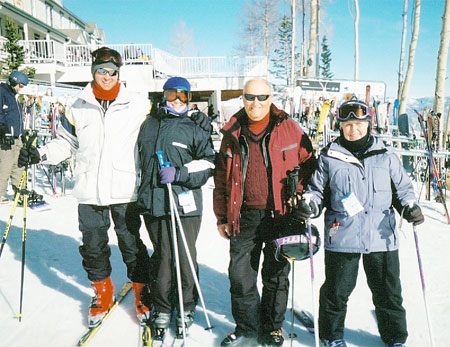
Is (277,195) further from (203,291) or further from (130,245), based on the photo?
(203,291)

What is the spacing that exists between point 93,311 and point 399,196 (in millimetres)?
2496

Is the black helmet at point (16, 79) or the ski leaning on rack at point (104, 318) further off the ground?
the black helmet at point (16, 79)

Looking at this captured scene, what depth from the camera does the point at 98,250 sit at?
9.07 feet

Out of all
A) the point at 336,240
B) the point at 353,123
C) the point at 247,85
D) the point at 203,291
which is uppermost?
the point at 247,85

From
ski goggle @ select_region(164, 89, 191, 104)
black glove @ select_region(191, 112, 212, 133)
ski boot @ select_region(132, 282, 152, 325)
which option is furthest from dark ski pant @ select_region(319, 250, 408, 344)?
ski goggle @ select_region(164, 89, 191, 104)

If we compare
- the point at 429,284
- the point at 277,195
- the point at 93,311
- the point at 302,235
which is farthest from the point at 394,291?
the point at 93,311

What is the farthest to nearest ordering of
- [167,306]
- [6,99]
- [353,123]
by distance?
[6,99]
[167,306]
[353,123]

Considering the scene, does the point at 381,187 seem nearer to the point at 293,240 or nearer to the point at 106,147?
the point at 293,240

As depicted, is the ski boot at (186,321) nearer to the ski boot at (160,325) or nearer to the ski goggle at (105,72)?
the ski boot at (160,325)

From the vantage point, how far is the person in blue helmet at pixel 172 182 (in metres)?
2.54

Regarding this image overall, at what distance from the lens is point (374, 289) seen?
2.39 meters

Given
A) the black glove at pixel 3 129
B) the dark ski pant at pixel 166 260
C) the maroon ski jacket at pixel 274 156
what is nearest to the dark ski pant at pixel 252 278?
the maroon ski jacket at pixel 274 156

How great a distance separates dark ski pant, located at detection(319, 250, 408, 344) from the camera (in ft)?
7.58

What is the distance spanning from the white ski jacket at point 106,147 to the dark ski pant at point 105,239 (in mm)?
113
